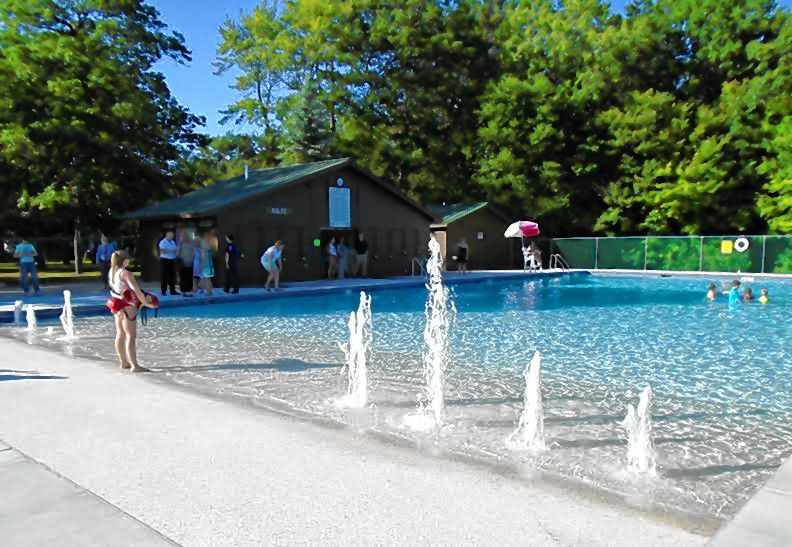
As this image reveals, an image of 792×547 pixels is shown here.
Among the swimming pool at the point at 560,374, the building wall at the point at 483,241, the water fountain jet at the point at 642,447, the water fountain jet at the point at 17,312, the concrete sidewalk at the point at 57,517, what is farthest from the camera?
the building wall at the point at 483,241

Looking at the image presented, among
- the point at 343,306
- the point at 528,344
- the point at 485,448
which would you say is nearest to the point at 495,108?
the point at 343,306

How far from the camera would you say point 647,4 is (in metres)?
41.6

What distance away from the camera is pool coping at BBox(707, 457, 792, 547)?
327cm

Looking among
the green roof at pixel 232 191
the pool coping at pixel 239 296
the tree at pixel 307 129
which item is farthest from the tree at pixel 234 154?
the pool coping at pixel 239 296

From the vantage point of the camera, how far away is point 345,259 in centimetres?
2489

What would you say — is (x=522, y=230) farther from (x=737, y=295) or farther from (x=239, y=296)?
(x=239, y=296)

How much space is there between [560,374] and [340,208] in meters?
17.7

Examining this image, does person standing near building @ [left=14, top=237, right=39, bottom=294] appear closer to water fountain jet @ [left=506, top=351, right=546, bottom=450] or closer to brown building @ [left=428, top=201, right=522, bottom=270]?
water fountain jet @ [left=506, top=351, right=546, bottom=450]

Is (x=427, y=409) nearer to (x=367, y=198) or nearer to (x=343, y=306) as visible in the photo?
(x=343, y=306)

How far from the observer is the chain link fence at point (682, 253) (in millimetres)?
29531

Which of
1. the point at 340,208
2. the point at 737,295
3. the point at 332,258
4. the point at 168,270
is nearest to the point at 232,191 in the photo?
the point at 340,208

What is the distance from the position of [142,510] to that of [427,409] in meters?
3.16

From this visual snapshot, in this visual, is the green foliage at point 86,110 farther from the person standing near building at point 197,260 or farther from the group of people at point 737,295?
the group of people at point 737,295

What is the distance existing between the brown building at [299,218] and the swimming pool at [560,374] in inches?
200
